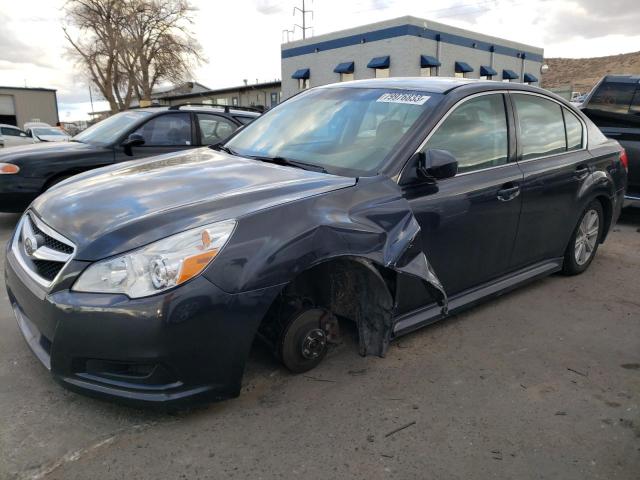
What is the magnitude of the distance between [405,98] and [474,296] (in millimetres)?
1426

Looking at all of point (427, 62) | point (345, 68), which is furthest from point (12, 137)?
point (427, 62)

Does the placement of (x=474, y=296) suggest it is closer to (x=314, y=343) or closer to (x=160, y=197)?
(x=314, y=343)

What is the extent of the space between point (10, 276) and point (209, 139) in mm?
4631

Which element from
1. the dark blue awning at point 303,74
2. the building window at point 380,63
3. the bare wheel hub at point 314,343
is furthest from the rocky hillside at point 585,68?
the bare wheel hub at point 314,343

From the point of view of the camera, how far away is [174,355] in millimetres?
2246

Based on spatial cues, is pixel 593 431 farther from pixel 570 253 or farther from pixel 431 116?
pixel 570 253

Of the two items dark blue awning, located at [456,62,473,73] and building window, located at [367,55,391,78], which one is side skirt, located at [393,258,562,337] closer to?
building window, located at [367,55,391,78]

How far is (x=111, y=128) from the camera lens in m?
6.91

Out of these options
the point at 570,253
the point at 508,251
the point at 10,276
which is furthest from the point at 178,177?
the point at 570,253

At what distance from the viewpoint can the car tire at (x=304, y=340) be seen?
2.79 metres

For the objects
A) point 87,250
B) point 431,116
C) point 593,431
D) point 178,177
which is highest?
point 431,116

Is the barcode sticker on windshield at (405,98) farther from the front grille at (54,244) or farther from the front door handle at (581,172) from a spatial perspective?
the front grille at (54,244)

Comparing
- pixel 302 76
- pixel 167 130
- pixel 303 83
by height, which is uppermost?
pixel 302 76

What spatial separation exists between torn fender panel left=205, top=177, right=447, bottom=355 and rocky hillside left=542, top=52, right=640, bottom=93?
3394 inches
